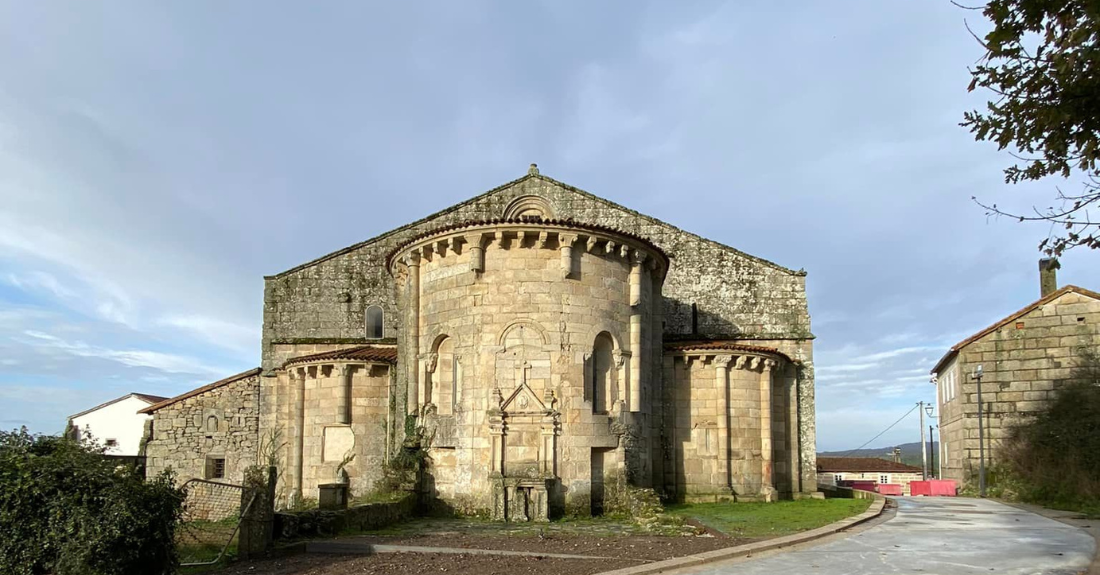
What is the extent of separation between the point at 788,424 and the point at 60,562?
19.4 m

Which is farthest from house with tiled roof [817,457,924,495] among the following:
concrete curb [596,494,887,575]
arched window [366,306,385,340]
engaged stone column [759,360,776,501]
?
concrete curb [596,494,887,575]

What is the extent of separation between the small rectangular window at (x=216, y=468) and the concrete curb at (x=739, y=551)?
61.8 feet

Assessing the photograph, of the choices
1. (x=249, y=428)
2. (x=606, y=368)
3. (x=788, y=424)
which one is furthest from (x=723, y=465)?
(x=249, y=428)

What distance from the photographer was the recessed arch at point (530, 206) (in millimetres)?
26266

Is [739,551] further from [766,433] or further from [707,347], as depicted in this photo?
[766,433]

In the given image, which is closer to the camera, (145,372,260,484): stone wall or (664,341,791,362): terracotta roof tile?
(664,341,791,362): terracotta roof tile

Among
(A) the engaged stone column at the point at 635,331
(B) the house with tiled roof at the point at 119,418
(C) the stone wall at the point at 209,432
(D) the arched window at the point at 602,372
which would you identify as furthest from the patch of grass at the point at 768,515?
(B) the house with tiled roof at the point at 119,418

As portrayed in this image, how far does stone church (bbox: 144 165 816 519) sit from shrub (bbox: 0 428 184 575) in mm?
7491

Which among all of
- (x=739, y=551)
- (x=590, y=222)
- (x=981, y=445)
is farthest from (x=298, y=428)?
(x=981, y=445)

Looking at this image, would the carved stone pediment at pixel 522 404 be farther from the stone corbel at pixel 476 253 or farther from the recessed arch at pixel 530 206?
the recessed arch at pixel 530 206

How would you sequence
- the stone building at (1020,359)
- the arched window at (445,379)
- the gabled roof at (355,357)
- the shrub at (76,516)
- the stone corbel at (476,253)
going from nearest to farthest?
the shrub at (76,516), the stone corbel at (476,253), the arched window at (445,379), the gabled roof at (355,357), the stone building at (1020,359)

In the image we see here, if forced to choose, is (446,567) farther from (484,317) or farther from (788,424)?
(788,424)

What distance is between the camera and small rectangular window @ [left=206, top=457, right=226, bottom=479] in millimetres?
25898

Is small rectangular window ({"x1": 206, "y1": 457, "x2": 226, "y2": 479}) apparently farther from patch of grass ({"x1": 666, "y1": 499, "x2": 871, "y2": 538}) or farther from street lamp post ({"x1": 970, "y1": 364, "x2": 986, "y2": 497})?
street lamp post ({"x1": 970, "y1": 364, "x2": 986, "y2": 497})
